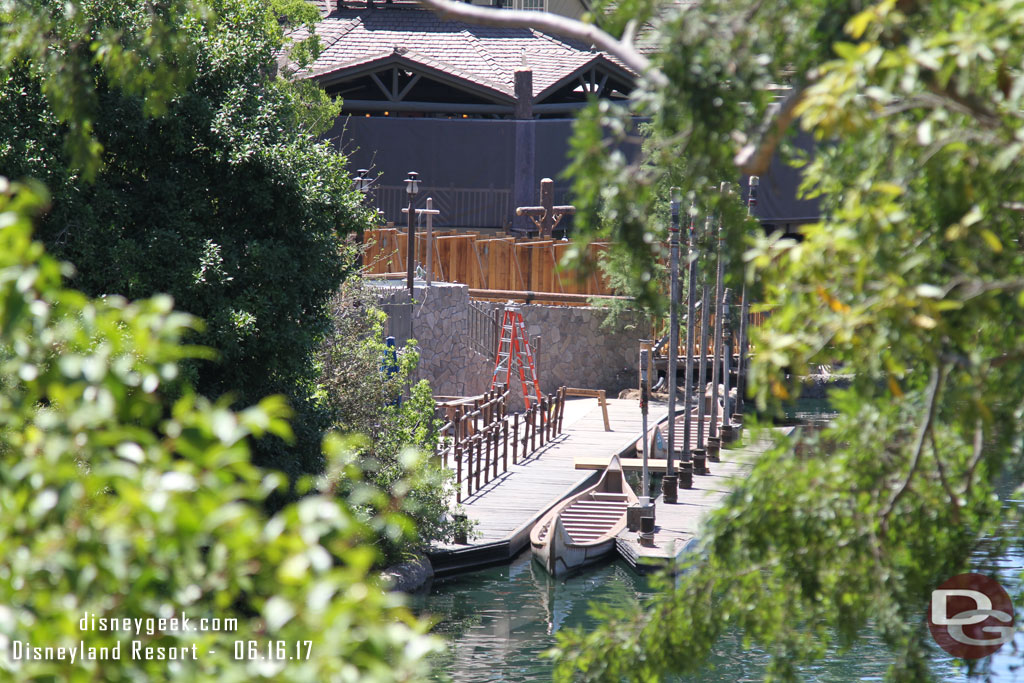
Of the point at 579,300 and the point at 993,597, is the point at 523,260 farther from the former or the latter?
the point at 993,597

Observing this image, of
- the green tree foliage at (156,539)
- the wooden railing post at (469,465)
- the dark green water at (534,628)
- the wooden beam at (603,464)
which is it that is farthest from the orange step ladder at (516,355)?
the green tree foliage at (156,539)

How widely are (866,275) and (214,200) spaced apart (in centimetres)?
917

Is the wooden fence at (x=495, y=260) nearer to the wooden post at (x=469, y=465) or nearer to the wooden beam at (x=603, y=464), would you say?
the wooden beam at (x=603, y=464)

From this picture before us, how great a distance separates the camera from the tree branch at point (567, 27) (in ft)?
15.7

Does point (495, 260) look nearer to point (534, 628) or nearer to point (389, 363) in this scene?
point (389, 363)

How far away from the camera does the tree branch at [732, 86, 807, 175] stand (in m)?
4.55

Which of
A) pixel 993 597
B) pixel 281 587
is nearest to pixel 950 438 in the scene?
pixel 993 597

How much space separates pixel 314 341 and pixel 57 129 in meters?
3.24

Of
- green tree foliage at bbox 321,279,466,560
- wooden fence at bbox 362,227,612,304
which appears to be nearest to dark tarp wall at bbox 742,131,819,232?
wooden fence at bbox 362,227,612,304

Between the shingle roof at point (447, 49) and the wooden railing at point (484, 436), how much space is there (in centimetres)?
1117

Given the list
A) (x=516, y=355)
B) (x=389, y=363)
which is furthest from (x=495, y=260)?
(x=389, y=363)

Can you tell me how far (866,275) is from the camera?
3947 millimetres

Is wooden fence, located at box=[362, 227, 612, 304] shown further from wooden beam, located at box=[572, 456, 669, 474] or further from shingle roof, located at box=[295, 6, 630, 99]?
wooden beam, located at box=[572, 456, 669, 474]

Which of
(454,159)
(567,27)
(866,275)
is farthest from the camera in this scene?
(454,159)
